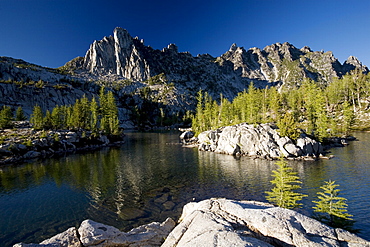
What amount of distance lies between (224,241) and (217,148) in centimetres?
5716

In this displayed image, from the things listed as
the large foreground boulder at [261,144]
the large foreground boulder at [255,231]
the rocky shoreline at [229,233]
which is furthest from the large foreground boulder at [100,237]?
the large foreground boulder at [261,144]

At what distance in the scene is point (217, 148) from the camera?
214 feet

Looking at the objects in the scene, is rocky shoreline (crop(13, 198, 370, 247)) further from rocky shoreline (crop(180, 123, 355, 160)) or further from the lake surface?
rocky shoreline (crop(180, 123, 355, 160))

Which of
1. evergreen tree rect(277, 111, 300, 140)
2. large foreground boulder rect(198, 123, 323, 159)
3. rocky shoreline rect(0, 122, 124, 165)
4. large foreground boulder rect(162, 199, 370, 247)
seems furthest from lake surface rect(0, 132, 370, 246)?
large foreground boulder rect(162, 199, 370, 247)

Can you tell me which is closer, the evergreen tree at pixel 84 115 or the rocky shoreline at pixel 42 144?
the rocky shoreline at pixel 42 144

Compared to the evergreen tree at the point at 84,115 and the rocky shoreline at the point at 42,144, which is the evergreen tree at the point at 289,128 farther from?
the evergreen tree at the point at 84,115

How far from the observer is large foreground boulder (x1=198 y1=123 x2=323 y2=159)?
166 feet

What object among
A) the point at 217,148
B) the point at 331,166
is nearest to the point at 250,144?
the point at 217,148

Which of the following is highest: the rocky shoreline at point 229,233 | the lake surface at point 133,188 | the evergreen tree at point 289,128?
the evergreen tree at point 289,128

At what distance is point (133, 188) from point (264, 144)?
128 ft

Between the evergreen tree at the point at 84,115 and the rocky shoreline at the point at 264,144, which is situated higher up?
the evergreen tree at the point at 84,115

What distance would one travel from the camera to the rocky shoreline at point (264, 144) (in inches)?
1987

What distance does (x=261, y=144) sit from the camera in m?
54.1

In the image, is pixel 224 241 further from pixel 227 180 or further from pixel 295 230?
pixel 227 180
